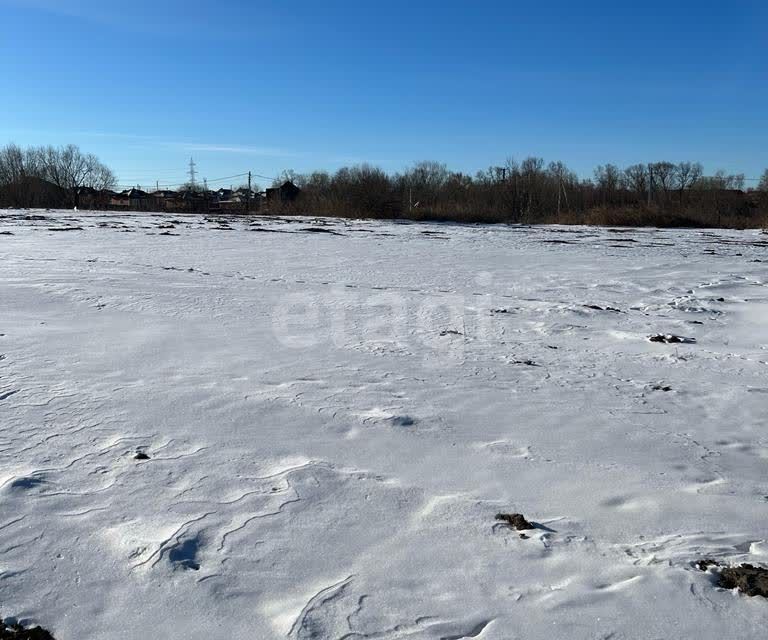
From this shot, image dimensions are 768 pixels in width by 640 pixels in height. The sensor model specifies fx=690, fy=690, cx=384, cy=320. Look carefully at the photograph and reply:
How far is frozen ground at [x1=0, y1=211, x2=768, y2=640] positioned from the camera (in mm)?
2389

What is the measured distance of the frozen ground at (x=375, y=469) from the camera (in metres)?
2.39

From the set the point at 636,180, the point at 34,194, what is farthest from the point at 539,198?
the point at 34,194

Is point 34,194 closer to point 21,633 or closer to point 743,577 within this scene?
point 21,633

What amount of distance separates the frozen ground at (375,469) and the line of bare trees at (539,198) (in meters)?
28.0

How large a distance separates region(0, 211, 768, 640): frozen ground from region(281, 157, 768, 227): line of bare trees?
91.9 feet

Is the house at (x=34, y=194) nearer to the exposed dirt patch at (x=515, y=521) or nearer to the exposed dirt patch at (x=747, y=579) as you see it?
the exposed dirt patch at (x=515, y=521)

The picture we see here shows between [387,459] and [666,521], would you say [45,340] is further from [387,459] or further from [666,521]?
[666,521]

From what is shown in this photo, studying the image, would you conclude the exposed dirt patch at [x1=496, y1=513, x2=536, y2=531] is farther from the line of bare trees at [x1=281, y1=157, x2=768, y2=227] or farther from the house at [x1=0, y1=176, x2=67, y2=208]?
the house at [x1=0, y1=176, x2=67, y2=208]

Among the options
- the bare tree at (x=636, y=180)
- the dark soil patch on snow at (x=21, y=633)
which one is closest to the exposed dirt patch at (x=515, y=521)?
the dark soil patch on snow at (x=21, y=633)

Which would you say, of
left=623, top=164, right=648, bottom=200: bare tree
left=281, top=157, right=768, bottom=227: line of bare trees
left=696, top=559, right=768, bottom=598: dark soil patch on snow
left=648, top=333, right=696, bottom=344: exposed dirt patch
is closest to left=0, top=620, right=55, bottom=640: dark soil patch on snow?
left=696, top=559, right=768, bottom=598: dark soil patch on snow

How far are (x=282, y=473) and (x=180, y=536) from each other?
→ 0.73 metres

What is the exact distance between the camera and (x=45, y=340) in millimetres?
5891

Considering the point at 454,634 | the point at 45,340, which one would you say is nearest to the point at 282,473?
the point at 454,634

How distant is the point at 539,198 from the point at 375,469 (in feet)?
158
